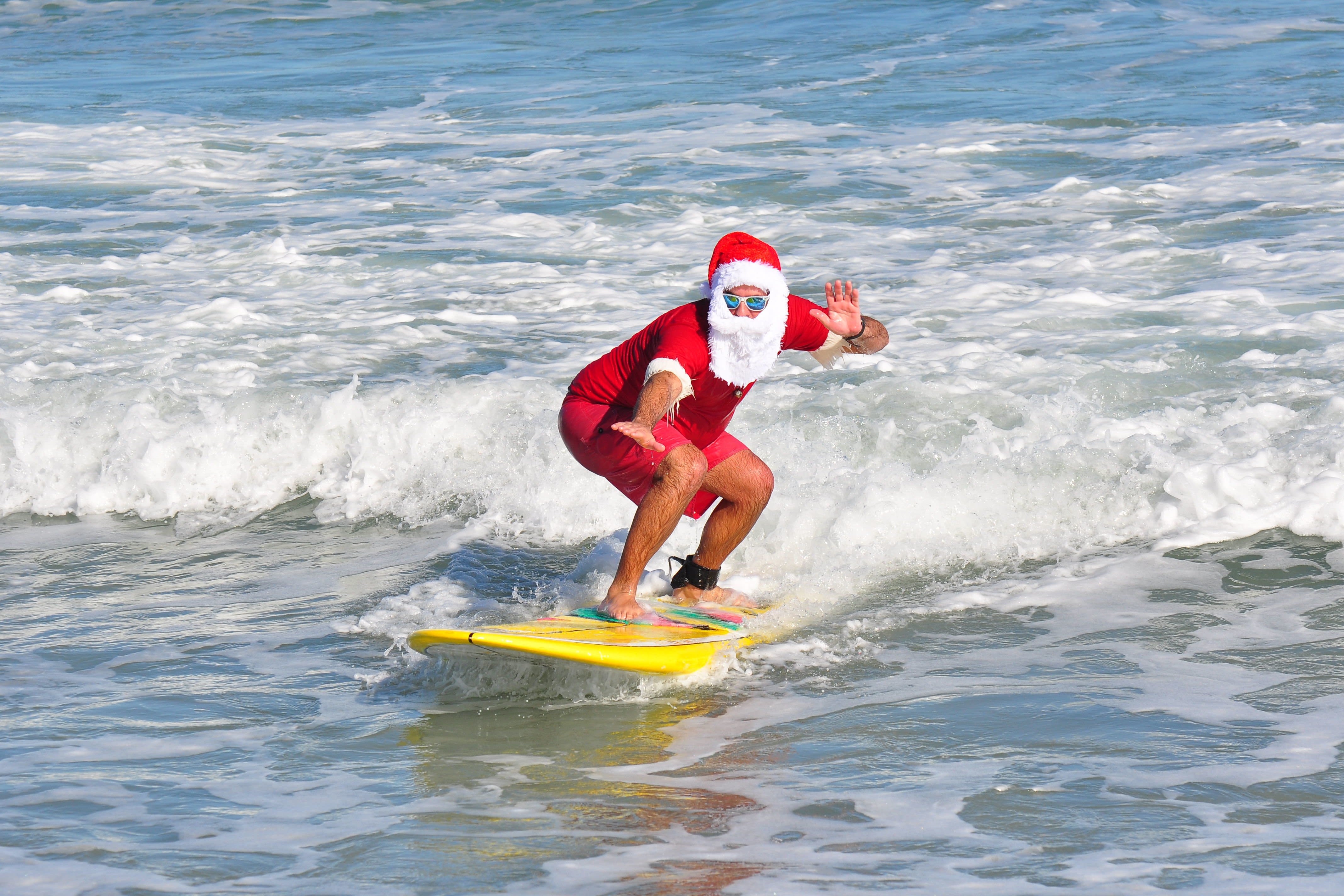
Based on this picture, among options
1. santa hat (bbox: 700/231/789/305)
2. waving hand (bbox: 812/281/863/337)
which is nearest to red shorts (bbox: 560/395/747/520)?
santa hat (bbox: 700/231/789/305)

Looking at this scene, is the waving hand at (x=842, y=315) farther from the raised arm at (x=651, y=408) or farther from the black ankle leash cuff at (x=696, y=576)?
the black ankle leash cuff at (x=696, y=576)

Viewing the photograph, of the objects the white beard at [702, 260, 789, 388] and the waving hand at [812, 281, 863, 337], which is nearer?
the white beard at [702, 260, 789, 388]

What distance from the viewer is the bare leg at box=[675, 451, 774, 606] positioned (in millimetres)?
5473

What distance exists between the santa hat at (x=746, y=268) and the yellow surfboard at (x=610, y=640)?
4.20ft

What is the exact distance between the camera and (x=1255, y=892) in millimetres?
3061

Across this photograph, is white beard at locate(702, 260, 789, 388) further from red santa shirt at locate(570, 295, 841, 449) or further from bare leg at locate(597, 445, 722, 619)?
bare leg at locate(597, 445, 722, 619)

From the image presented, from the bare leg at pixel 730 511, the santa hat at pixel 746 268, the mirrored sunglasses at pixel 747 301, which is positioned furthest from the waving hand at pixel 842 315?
the bare leg at pixel 730 511

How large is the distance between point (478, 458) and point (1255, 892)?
213 inches

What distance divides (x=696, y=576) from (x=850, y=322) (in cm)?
126

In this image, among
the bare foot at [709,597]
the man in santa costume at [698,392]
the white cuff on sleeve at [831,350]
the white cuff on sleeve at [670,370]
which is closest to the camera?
the white cuff on sleeve at [670,370]

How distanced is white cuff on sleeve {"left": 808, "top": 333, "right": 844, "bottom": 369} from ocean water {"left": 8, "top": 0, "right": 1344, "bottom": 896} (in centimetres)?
102

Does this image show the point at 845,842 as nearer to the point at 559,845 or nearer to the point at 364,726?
the point at 559,845

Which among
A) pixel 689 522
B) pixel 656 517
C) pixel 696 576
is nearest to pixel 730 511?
pixel 696 576

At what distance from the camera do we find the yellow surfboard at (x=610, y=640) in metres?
4.61
